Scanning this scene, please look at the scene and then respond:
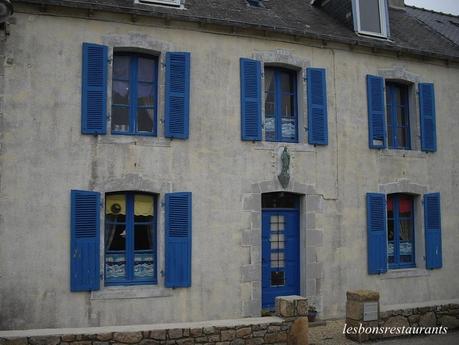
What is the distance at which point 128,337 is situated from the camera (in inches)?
275

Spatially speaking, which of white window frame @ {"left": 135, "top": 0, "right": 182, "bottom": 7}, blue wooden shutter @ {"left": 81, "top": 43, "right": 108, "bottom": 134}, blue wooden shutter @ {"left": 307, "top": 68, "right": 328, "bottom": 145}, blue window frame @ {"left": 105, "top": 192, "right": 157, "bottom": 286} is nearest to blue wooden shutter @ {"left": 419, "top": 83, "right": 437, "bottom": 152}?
blue wooden shutter @ {"left": 307, "top": 68, "right": 328, "bottom": 145}

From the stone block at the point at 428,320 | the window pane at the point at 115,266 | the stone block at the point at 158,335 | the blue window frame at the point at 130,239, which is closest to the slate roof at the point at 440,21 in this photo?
the stone block at the point at 428,320

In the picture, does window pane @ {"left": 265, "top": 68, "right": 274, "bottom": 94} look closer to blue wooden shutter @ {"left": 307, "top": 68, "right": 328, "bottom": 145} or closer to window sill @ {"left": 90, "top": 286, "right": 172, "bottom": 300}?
blue wooden shutter @ {"left": 307, "top": 68, "right": 328, "bottom": 145}

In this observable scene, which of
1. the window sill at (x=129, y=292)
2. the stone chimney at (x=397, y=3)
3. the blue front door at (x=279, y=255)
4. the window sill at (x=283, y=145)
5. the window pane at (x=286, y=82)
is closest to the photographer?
the window sill at (x=129, y=292)

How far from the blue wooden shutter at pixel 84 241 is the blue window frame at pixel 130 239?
0.34 m

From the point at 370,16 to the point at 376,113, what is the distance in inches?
93.1

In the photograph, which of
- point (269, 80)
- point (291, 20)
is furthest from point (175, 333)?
point (291, 20)

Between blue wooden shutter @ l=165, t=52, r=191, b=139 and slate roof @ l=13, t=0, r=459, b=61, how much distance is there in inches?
30.8

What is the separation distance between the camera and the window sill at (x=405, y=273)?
1114 centimetres

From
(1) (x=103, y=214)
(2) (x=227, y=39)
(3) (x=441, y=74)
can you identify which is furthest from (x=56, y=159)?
(3) (x=441, y=74)

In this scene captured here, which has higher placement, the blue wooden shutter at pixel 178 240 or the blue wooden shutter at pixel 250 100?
the blue wooden shutter at pixel 250 100

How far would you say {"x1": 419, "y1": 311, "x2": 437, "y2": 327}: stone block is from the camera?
8.91 meters

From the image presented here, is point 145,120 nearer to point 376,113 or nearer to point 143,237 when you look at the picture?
point 143,237

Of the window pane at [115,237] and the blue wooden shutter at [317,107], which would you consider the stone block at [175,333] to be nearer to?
the window pane at [115,237]
